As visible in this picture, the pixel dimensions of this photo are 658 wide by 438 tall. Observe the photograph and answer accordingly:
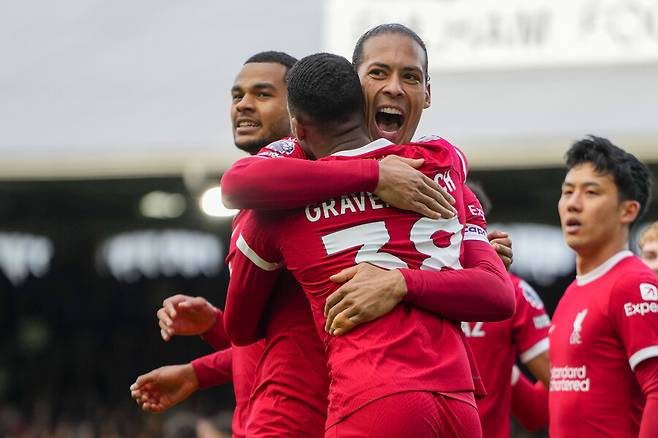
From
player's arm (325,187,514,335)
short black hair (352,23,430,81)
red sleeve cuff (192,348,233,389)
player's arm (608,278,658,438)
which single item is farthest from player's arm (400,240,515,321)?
red sleeve cuff (192,348,233,389)

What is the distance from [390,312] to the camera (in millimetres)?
3412

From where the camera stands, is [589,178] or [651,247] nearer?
[589,178]

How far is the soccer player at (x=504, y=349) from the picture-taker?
5.45m

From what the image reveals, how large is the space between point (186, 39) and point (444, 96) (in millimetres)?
2817

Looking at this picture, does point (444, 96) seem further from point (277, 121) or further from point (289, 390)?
point (289, 390)

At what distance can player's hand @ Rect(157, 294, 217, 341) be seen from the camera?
4.55m

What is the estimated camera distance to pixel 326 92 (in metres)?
3.57

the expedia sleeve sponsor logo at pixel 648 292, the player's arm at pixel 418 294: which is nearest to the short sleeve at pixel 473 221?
the player's arm at pixel 418 294

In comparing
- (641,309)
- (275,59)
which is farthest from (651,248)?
(275,59)

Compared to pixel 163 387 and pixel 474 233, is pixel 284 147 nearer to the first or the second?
pixel 474 233

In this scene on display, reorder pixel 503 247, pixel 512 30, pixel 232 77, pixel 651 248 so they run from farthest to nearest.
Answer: pixel 232 77
pixel 512 30
pixel 651 248
pixel 503 247

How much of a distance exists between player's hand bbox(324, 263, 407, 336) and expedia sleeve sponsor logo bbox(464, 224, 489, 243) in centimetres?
46

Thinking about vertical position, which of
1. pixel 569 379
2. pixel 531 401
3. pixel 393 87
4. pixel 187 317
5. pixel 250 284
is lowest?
pixel 531 401

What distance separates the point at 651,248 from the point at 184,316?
8.31 ft
